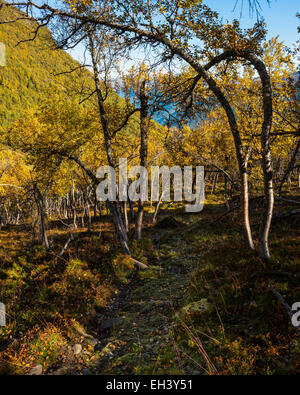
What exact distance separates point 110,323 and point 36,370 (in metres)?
2.52

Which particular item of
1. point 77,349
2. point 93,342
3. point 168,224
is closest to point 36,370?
point 77,349

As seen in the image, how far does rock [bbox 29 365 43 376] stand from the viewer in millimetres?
5262

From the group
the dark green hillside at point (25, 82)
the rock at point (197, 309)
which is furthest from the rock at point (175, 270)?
the dark green hillside at point (25, 82)

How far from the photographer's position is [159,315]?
23.0ft

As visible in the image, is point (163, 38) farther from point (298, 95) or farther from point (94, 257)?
point (94, 257)

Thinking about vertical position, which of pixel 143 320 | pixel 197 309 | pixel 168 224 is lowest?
pixel 143 320

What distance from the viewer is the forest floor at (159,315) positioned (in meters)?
4.55

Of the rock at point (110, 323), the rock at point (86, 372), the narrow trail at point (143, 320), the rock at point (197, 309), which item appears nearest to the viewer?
the rock at point (86, 372)

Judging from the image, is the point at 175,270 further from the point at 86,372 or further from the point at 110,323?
the point at 86,372

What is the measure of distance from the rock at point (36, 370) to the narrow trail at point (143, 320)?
1321 mm

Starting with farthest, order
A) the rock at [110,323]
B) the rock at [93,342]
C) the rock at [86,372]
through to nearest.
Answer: the rock at [110,323] → the rock at [93,342] → the rock at [86,372]

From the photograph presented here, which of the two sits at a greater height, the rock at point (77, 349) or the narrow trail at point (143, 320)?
the narrow trail at point (143, 320)

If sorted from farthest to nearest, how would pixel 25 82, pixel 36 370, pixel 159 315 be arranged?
pixel 25 82 → pixel 159 315 → pixel 36 370

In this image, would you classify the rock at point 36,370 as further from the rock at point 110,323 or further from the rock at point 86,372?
the rock at point 110,323
